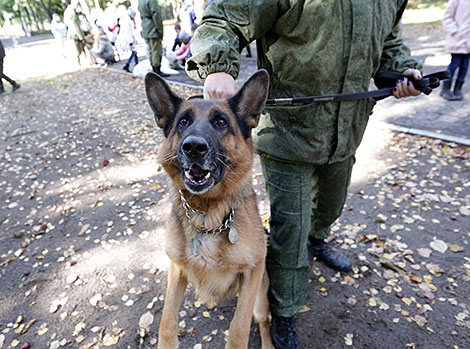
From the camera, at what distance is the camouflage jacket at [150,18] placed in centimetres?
1020

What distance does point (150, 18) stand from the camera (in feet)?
33.7

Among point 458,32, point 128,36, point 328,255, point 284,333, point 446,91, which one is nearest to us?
point 284,333

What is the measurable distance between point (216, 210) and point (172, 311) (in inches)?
31.3

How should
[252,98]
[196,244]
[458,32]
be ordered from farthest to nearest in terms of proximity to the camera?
[458,32]
[196,244]
[252,98]

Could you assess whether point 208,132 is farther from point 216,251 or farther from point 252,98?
point 216,251

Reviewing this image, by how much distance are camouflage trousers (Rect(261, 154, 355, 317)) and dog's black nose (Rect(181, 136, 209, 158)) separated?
649 mm

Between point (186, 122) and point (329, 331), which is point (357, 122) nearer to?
point (186, 122)

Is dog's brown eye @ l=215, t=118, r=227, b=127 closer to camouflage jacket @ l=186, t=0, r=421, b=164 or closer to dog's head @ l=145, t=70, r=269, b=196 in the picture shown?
dog's head @ l=145, t=70, r=269, b=196

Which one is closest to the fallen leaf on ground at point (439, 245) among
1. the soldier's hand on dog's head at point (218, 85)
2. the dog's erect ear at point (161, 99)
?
the soldier's hand on dog's head at point (218, 85)

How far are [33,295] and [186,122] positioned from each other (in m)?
2.59

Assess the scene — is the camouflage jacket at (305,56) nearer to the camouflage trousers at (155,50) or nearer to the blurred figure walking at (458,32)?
the blurred figure walking at (458,32)

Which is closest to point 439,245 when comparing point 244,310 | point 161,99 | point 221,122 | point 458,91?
point 244,310

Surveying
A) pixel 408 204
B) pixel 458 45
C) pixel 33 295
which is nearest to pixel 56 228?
pixel 33 295

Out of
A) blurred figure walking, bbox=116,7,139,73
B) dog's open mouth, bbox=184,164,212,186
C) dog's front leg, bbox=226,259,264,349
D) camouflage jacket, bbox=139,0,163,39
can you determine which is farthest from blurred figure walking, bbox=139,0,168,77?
dog's front leg, bbox=226,259,264,349
